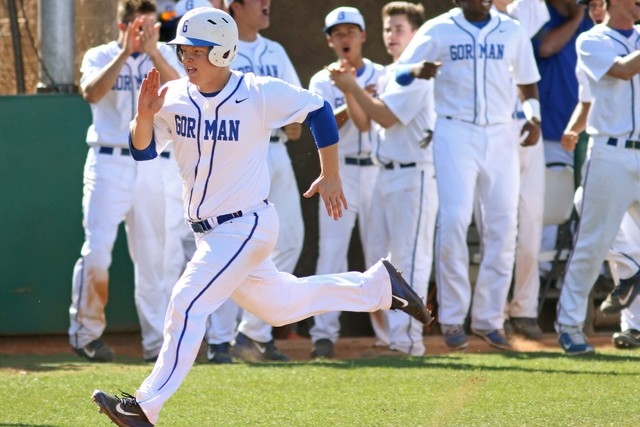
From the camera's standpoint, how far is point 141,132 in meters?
5.89

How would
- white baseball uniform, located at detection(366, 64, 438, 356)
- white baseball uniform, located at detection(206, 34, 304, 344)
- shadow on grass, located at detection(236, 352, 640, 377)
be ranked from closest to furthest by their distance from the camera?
1. shadow on grass, located at detection(236, 352, 640, 377)
2. white baseball uniform, located at detection(206, 34, 304, 344)
3. white baseball uniform, located at detection(366, 64, 438, 356)

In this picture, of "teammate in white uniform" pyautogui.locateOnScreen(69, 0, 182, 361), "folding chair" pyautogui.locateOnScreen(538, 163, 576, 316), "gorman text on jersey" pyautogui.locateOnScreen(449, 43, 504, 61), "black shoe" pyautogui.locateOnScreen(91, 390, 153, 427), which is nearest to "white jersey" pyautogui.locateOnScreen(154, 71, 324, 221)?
"black shoe" pyautogui.locateOnScreen(91, 390, 153, 427)

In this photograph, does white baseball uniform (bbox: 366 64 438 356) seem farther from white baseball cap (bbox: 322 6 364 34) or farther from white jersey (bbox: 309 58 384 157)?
white baseball cap (bbox: 322 6 364 34)

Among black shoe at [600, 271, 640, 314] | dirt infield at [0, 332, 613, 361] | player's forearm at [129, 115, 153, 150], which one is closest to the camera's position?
player's forearm at [129, 115, 153, 150]

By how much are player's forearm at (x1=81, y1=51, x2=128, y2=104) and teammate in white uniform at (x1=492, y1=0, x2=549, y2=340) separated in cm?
291

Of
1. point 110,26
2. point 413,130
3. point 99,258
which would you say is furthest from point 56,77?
point 413,130

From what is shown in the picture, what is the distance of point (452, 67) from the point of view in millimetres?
8961

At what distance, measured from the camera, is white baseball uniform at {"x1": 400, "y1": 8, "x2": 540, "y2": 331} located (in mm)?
8875

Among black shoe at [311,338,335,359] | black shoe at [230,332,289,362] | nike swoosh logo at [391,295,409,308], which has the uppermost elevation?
nike swoosh logo at [391,295,409,308]

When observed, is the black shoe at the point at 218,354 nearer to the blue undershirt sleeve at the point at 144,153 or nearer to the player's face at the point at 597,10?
the blue undershirt sleeve at the point at 144,153

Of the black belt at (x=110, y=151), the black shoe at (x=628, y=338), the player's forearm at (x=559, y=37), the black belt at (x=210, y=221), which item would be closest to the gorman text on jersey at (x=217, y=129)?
the black belt at (x=210, y=221)

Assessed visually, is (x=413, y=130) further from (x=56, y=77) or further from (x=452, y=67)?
(x=56, y=77)

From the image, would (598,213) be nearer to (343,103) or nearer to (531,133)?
(531,133)

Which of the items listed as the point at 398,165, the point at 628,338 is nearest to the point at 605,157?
the point at 628,338
